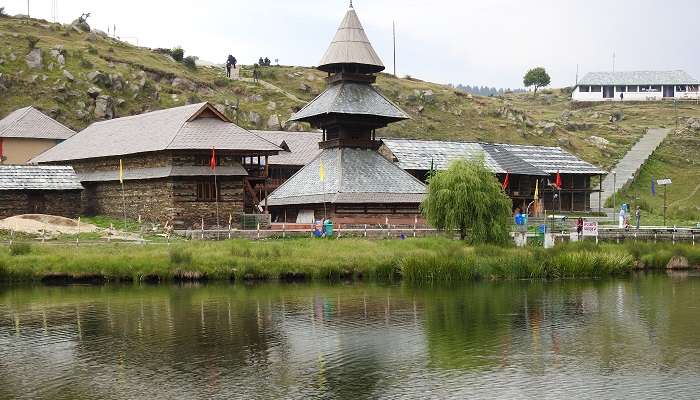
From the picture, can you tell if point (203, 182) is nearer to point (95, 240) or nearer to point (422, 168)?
point (95, 240)

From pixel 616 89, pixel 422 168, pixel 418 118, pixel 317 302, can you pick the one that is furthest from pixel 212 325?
pixel 616 89

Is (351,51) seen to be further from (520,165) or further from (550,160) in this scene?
(550,160)

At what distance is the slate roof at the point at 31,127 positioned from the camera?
279 ft

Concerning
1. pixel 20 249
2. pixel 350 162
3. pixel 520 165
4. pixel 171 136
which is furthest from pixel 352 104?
pixel 20 249

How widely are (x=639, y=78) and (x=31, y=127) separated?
120 meters

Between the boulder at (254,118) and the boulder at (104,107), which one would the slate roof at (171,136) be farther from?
the boulder at (254,118)

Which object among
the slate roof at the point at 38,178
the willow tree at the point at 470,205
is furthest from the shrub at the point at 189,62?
the willow tree at the point at 470,205

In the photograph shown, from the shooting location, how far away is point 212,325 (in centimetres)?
3594

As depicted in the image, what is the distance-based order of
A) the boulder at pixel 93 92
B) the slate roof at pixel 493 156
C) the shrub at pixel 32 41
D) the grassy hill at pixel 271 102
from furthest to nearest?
1. the shrub at pixel 32 41
2. the boulder at pixel 93 92
3. the grassy hill at pixel 271 102
4. the slate roof at pixel 493 156

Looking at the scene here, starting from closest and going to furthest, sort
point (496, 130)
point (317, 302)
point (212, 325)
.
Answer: point (212, 325) → point (317, 302) → point (496, 130)

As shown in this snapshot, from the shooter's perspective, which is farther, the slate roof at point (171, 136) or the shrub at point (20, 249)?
the slate roof at point (171, 136)

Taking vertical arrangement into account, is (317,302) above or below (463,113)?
below

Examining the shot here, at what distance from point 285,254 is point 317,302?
31.2 feet

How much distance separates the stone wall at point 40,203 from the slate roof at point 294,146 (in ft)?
66.2
